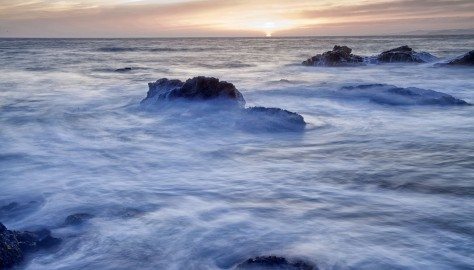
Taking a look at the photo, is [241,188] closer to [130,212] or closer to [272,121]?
[130,212]

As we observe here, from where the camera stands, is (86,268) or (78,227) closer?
(86,268)

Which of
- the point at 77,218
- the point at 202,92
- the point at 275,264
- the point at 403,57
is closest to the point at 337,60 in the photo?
the point at 403,57

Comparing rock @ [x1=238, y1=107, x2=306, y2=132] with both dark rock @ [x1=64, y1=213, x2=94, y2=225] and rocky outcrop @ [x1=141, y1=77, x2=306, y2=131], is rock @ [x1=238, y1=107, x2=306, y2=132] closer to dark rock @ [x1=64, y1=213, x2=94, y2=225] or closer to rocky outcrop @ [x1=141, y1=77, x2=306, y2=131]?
rocky outcrop @ [x1=141, y1=77, x2=306, y2=131]

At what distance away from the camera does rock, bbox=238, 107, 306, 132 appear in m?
9.54

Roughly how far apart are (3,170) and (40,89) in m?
12.2

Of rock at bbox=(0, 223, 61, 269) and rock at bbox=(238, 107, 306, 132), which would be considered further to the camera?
rock at bbox=(238, 107, 306, 132)

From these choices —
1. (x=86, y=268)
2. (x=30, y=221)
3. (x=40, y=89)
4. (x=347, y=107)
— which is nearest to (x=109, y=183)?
(x=30, y=221)

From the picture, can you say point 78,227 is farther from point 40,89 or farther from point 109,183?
point 40,89

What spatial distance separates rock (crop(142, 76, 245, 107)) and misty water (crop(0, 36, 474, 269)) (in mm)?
577

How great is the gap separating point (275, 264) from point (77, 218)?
259 cm

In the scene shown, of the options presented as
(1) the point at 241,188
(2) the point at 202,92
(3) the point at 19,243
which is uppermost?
(2) the point at 202,92

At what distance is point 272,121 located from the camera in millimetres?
9648

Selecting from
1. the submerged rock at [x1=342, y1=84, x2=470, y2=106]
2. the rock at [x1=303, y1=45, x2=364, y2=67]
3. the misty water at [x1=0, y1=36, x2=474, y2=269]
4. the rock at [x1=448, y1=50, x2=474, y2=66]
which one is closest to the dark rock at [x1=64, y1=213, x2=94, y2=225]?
the misty water at [x1=0, y1=36, x2=474, y2=269]

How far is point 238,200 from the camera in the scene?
19.3ft
